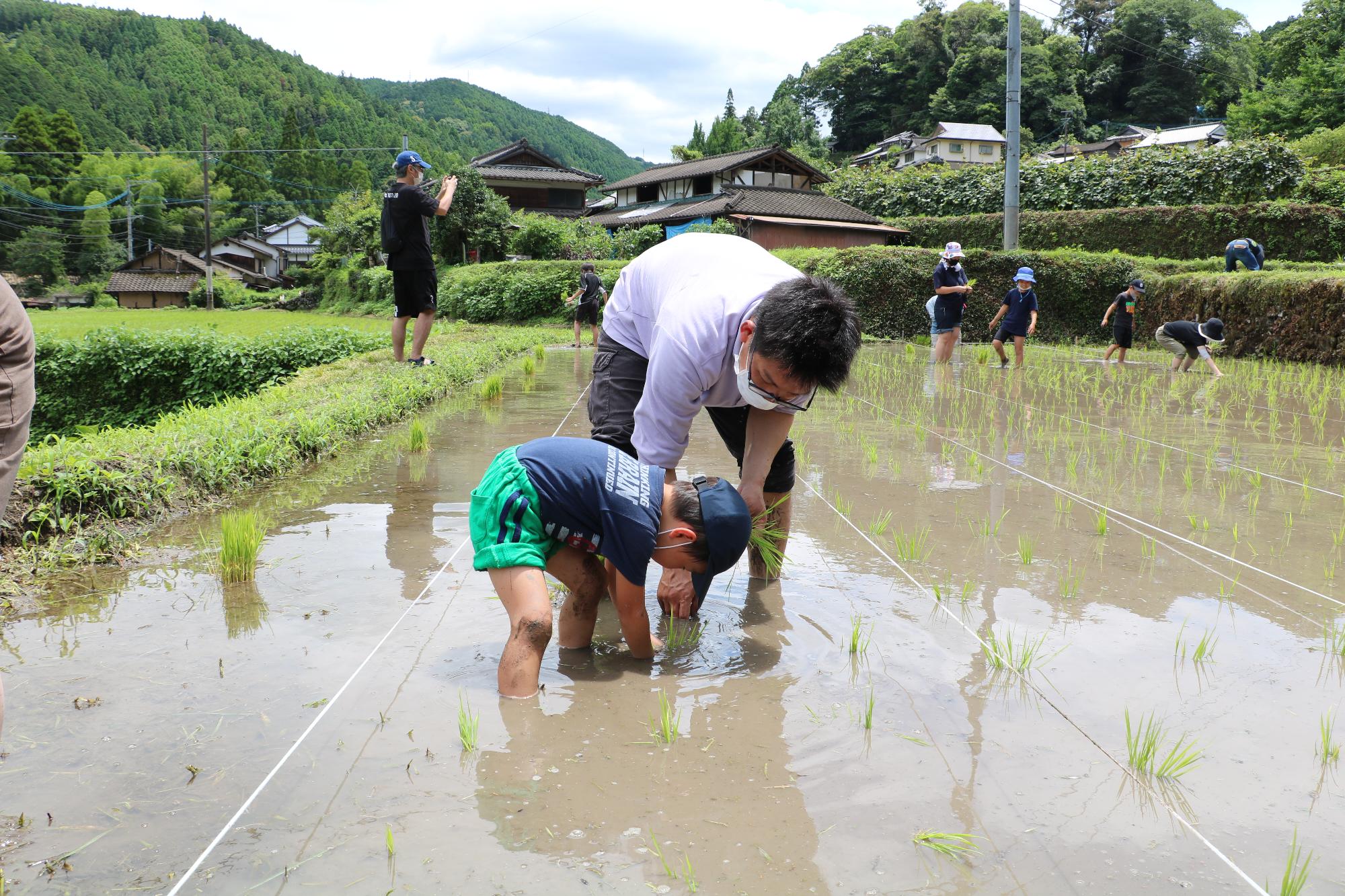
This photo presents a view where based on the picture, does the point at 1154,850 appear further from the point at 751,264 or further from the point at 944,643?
the point at 751,264


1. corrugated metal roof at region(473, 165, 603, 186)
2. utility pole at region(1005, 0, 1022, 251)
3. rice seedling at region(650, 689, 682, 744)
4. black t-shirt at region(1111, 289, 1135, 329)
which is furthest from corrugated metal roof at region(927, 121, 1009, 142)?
rice seedling at region(650, 689, 682, 744)

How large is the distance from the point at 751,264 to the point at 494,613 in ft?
4.54

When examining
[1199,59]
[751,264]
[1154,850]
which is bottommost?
[1154,850]

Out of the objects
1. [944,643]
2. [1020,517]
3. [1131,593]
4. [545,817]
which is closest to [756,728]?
[545,817]

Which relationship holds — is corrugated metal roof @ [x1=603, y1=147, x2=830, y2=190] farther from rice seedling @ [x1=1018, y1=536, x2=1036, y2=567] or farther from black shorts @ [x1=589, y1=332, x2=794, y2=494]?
black shorts @ [x1=589, y1=332, x2=794, y2=494]

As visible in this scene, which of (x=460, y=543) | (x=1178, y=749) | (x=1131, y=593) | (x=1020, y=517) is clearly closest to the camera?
(x=1178, y=749)

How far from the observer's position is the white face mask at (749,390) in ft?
8.32

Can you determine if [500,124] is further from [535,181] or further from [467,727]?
[467,727]

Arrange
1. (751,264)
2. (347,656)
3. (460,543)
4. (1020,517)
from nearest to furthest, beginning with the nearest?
1. (347,656)
2. (751,264)
3. (460,543)
4. (1020,517)

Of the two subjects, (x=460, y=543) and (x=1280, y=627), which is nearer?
(x=1280, y=627)

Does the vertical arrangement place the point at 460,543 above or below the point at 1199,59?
below

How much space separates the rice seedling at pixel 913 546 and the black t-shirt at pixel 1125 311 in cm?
994

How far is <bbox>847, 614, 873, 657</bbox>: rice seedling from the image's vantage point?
273 cm

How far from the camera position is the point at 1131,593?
3.27 meters
